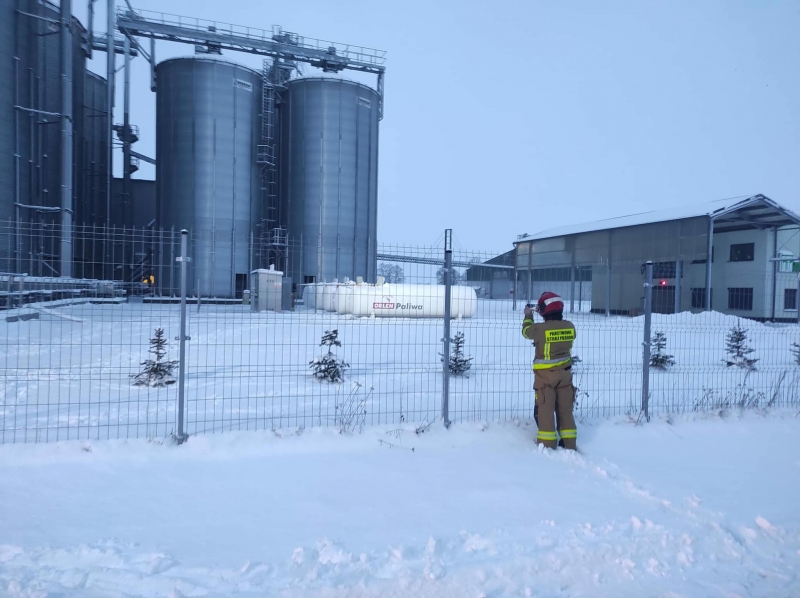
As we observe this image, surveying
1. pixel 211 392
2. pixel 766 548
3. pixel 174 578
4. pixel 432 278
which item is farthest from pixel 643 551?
pixel 211 392

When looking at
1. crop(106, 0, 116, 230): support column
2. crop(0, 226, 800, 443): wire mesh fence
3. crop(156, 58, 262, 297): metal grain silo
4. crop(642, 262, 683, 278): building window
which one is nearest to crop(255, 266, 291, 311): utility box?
crop(0, 226, 800, 443): wire mesh fence

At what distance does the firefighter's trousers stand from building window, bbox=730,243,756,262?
2761cm

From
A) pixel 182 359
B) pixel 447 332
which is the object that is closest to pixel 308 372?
pixel 447 332

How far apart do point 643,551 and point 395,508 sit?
182 centimetres

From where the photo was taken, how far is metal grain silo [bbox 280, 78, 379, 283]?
3266 cm

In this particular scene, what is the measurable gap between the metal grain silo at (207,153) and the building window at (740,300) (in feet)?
84.5

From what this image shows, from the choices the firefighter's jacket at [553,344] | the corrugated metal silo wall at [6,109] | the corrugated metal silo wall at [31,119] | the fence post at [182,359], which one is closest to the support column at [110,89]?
the corrugated metal silo wall at [31,119]

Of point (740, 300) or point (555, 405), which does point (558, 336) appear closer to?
point (555, 405)

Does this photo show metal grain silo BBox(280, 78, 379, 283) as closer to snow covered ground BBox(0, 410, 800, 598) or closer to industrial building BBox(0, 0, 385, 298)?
industrial building BBox(0, 0, 385, 298)

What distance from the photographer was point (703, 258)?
24.9 metres

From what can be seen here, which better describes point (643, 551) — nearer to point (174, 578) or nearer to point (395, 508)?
point (395, 508)

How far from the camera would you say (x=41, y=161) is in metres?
28.5

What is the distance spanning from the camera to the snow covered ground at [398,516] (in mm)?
3402

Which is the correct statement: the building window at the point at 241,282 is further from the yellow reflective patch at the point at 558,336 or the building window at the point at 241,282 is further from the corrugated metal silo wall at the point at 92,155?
the yellow reflective patch at the point at 558,336
